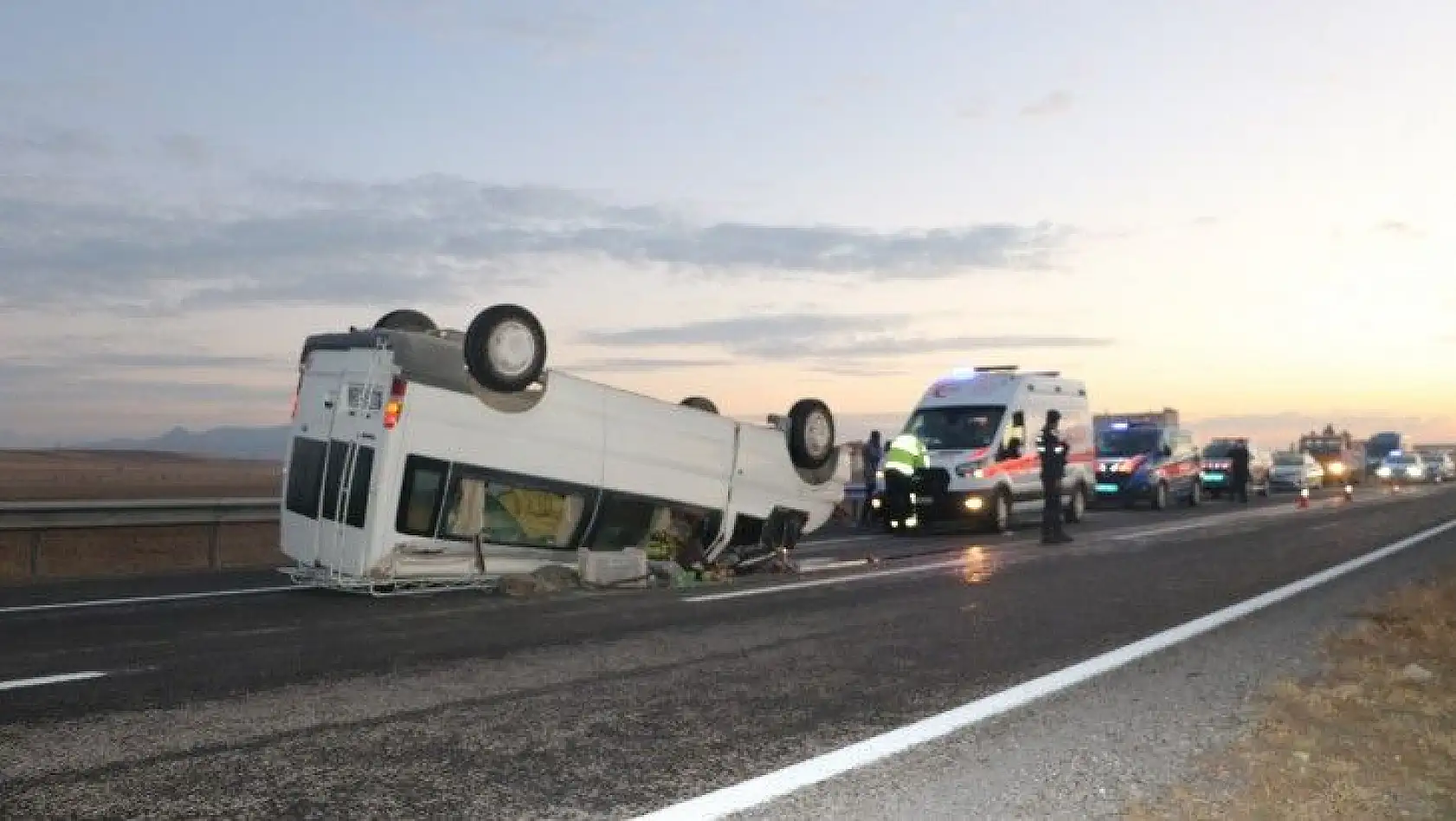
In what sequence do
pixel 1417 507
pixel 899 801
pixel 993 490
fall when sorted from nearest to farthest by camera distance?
pixel 899 801
pixel 993 490
pixel 1417 507

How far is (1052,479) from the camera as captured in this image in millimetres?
17781

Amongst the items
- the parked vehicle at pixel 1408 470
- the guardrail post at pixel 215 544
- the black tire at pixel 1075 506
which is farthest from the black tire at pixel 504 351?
the parked vehicle at pixel 1408 470

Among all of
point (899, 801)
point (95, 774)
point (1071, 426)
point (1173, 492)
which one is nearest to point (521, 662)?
point (95, 774)

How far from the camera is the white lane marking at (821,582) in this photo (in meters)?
10.8

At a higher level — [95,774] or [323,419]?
[323,419]

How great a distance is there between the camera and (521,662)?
7.16 metres

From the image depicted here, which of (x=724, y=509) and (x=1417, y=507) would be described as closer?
(x=724, y=509)

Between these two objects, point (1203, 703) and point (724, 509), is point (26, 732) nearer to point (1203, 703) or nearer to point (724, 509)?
point (1203, 703)

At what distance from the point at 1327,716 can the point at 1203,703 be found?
1.94ft

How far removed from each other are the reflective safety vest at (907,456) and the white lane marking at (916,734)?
34.4 ft

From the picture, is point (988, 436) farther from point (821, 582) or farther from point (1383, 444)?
point (1383, 444)

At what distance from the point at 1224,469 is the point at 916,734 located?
108 ft

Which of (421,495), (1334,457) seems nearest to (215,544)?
(421,495)

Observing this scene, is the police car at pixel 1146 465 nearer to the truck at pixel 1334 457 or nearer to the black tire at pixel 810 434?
the black tire at pixel 810 434
